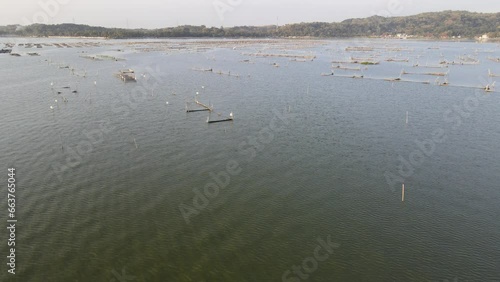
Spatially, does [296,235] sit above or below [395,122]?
below

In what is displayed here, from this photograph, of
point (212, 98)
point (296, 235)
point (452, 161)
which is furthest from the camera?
point (212, 98)

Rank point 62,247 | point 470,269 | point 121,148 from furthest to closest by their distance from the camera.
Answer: point 121,148, point 62,247, point 470,269

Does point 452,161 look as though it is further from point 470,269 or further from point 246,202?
point 246,202

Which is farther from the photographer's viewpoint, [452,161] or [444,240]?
[452,161]

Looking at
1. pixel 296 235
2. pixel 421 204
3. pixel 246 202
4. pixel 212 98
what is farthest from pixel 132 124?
pixel 421 204

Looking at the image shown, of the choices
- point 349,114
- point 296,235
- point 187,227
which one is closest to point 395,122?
point 349,114

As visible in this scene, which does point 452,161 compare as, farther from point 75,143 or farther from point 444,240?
point 75,143
